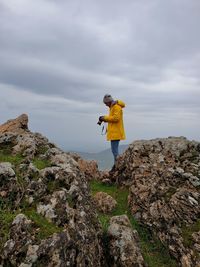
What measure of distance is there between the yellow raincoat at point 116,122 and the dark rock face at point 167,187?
1530mm

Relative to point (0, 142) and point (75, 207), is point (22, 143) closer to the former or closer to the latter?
point (0, 142)

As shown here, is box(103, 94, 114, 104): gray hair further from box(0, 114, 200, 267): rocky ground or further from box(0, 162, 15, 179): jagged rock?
box(0, 162, 15, 179): jagged rock

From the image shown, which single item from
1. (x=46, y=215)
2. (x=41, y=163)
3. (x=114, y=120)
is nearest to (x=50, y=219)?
(x=46, y=215)

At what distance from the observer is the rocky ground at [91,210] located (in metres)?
13.4

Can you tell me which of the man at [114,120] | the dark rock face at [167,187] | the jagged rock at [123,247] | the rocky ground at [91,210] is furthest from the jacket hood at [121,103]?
the jagged rock at [123,247]

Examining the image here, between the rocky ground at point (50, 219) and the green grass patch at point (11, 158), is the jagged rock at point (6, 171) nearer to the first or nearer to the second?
the rocky ground at point (50, 219)

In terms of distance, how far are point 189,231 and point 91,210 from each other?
199 inches

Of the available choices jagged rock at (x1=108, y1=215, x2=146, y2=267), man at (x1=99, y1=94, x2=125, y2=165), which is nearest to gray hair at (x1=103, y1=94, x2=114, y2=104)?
man at (x1=99, y1=94, x2=125, y2=165)

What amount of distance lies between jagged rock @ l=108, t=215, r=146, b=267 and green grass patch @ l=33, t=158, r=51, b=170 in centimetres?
416

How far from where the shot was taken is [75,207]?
15266 millimetres

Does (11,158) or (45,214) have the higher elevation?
(11,158)

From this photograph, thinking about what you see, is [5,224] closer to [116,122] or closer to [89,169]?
[116,122]

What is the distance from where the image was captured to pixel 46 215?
1441 centimetres

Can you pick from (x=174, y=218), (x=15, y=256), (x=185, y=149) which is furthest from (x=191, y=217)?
(x=15, y=256)
